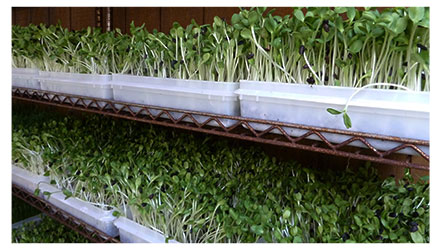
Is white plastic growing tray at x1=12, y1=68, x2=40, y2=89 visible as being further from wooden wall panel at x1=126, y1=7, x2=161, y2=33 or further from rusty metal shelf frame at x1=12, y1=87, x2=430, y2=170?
wooden wall panel at x1=126, y1=7, x2=161, y2=33

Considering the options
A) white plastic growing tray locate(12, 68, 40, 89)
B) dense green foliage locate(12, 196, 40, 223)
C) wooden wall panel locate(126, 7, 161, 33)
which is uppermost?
wooden wall panel locate(126, 7, 161, 33)

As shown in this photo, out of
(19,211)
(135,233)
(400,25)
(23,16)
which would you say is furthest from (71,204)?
(23,16)

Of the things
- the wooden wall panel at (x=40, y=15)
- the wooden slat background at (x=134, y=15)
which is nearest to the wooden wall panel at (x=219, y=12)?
the wooden slat background at (x=134, y=15)

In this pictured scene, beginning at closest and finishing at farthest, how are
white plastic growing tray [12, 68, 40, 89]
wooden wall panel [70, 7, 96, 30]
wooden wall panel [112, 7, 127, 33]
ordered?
white plastic growing tray [12, 68, 40, 89]
wooden wall panel [112, 7, 127, 33]
wooden wall panel [70, 7, 96, 30]

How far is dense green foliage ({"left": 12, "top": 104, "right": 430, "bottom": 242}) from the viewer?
2.17 feet

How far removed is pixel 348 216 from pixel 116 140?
0.84 m

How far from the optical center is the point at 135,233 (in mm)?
856

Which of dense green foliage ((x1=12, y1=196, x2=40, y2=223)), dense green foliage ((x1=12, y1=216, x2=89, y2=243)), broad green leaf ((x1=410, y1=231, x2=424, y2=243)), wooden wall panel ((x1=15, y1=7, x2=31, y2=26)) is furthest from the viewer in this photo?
wooden wall panel ((x1=15, y1=7, x2=31, y2=26))

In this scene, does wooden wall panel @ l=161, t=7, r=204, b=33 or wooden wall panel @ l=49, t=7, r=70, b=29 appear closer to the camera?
wooden wall panel @ l=161, t=7, r=204, b=33

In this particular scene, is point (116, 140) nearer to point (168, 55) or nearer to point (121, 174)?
point (121, 174)

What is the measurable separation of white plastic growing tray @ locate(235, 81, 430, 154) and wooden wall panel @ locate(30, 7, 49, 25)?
71.5 inches

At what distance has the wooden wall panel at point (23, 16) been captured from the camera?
2.13 metres

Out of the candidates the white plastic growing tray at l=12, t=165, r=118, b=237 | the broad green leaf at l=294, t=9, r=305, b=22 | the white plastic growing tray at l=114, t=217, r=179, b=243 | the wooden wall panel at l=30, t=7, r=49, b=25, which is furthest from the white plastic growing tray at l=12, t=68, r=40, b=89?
the broad green leaf at l=294, t=9, r=305, b=22

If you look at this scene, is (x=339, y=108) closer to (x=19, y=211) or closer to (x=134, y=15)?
(x=134, y=15)
